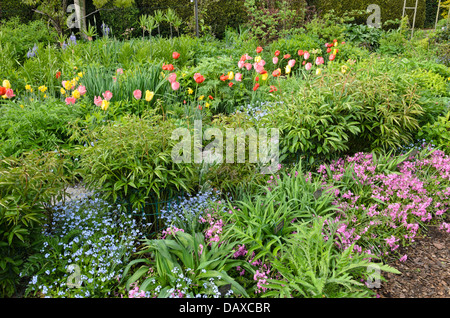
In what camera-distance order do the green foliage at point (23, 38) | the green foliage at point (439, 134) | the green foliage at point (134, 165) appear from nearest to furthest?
the green foliage at point (134, 165) → the green foliage at point (439, 134) → the green foliage at point (23, 38)

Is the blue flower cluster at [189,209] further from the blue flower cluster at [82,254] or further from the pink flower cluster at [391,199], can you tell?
the pink flower cluster at [391,199]

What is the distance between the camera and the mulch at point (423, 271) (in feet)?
7.44

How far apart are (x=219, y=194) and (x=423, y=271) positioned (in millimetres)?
1485

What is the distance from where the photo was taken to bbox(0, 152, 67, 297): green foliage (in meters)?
2.03

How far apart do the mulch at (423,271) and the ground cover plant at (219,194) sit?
0.07m

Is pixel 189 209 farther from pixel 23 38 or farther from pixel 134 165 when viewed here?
pixel 23 38

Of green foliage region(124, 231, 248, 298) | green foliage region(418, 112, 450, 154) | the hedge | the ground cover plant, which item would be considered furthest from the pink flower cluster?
the hedge

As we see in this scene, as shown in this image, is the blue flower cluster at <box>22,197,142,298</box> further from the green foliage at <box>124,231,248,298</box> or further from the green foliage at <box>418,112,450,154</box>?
the green foliage at <box>418,112,450,154</box>

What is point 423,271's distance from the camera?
8.06ft

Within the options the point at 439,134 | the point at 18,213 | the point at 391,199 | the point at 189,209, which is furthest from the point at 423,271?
the point at 18,213

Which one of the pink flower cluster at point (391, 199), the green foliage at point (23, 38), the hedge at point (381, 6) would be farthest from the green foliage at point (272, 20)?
the pink flower cluster at point (391, 199)

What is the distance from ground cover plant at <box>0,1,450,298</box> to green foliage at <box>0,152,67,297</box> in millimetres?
11

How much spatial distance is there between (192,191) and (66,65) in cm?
300
